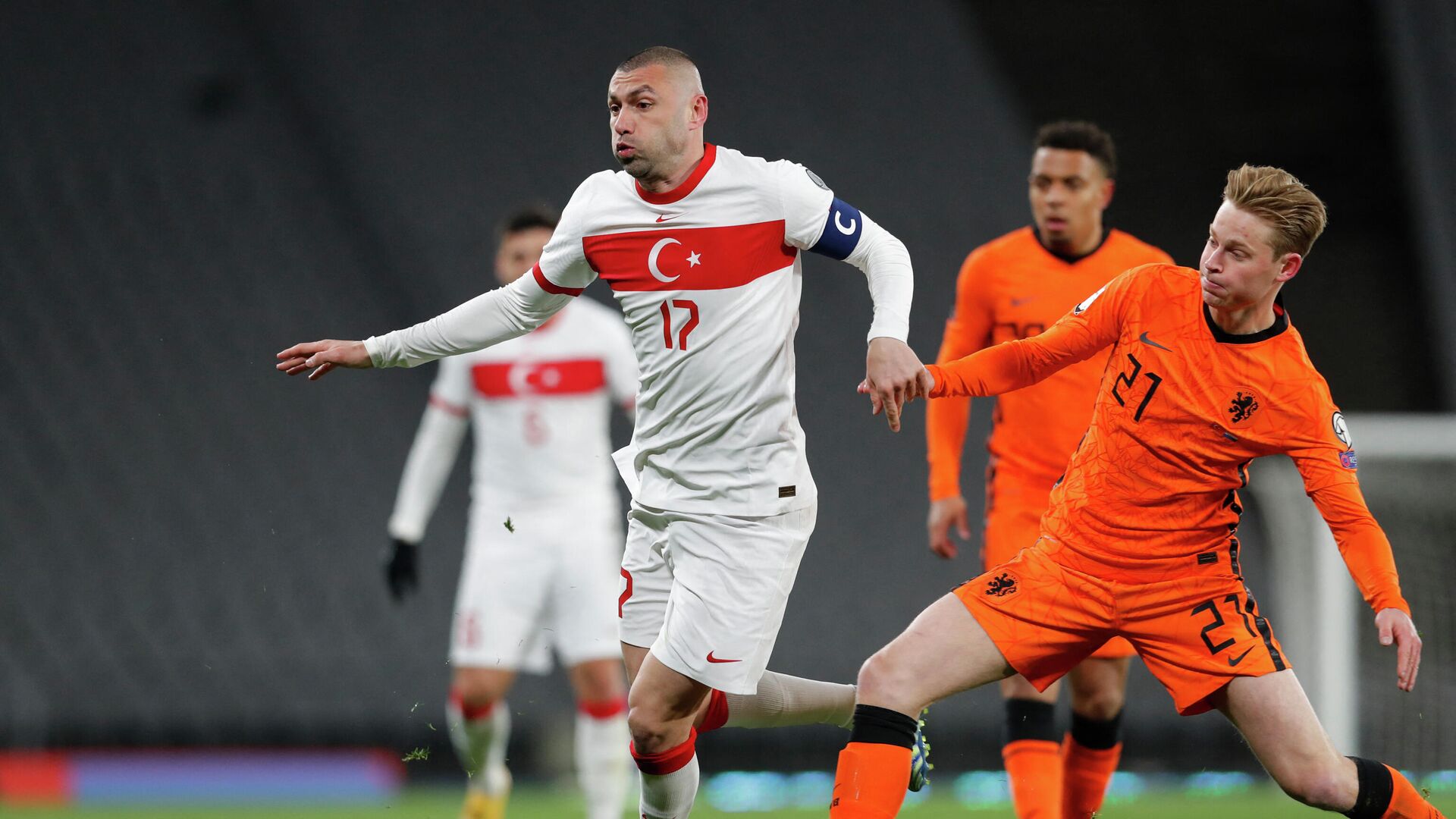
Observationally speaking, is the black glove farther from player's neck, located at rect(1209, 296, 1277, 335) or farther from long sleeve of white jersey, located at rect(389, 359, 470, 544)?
player's neck, located at rect(1209, 296, 1277, 335)

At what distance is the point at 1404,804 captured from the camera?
408cm

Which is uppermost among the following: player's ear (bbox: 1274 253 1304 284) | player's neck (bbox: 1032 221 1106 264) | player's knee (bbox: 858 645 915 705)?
player's neck (bbox: 1032 221 1106 264)

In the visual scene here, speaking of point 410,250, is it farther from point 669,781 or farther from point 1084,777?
point 669,781

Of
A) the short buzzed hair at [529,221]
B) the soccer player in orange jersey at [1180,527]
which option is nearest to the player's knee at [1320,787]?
the soccer player in orange jersey at [1180,527]

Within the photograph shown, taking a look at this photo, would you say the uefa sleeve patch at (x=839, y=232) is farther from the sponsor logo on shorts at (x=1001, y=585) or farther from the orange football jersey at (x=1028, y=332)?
the orange football jersey at (x=1028, y=332)

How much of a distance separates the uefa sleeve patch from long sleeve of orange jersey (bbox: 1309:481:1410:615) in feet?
4.28

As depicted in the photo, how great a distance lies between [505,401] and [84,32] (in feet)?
24.8

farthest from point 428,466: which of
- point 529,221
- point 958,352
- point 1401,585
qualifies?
point 1401,585

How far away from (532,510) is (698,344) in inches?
120

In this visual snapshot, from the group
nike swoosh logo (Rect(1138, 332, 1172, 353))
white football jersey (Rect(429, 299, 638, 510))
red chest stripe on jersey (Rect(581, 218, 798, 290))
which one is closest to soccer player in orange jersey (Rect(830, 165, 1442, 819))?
nike swoosh logo (Rect(1138, 332, 1172, 353))

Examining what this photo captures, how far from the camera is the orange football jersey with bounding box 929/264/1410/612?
4.04m

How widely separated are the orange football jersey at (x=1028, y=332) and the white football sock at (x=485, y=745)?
91.7 inches

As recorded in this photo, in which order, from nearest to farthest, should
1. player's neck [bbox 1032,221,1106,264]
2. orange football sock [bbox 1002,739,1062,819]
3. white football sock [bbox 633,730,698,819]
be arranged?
white football sock [bbox 633,730,698,819] < orange football sock [bbox 1002,739,1062,819] < player's neck [bbox 1032,221,1106,264]

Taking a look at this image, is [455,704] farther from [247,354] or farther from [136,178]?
[136,178]
